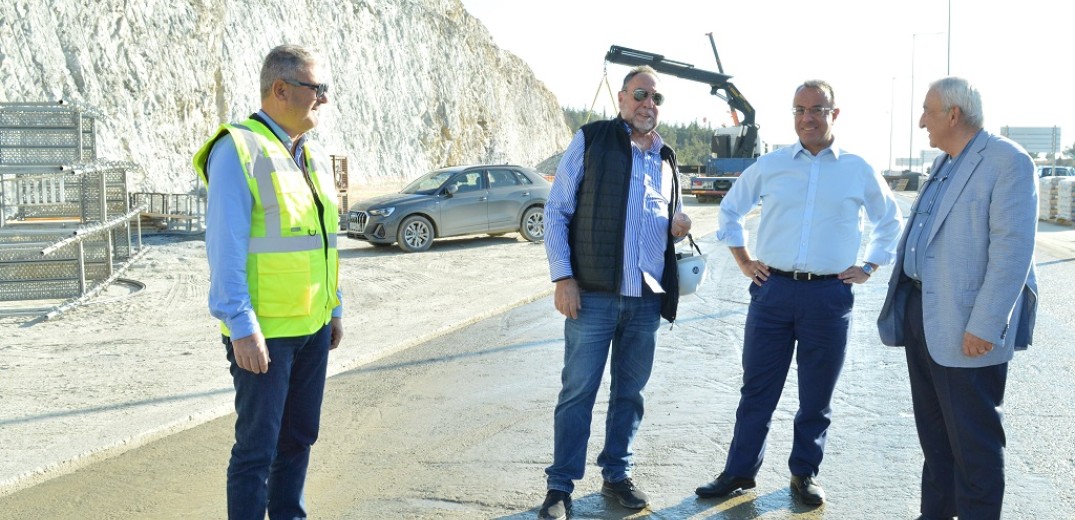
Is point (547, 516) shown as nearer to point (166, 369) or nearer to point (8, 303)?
point (166, 369)

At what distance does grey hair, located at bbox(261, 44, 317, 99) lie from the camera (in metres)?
3.44

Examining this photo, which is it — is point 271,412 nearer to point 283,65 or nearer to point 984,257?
point 283,65

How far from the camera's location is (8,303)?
1065cm

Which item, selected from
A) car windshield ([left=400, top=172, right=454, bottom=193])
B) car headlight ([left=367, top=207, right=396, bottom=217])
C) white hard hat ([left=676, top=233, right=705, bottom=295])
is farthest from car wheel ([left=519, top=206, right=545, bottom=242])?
white hard hat ([left=676, top=233, right=705, bottom=295])

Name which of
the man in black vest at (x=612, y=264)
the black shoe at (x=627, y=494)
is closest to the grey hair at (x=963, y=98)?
the man in black vest at (x=612, y=264)

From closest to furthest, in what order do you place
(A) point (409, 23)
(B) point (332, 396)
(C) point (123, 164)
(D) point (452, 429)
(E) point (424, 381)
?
1. (D) point (452, 429)
2. (B) point (332, 396)
3. (E) point (424, 381)
4. (C) point (123, 164)
5. (A) point (409, 23)

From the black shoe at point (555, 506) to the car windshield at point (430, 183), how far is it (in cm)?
1378

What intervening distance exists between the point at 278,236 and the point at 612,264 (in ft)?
4.97

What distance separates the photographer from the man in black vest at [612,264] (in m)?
4.27

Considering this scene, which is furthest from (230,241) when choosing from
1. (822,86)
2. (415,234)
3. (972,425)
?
(415,234)

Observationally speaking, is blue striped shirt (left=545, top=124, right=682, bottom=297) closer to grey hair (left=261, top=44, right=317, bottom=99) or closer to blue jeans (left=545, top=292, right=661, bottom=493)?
blue jeans (left=545, top=292, right=661, bottom=493)

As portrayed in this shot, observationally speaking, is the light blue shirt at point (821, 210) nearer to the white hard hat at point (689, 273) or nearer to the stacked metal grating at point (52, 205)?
the white hard hat at point (689, 273)

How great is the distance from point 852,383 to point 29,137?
918 centimetres

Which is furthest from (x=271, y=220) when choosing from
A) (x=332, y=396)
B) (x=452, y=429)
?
(x=332, y=396)
